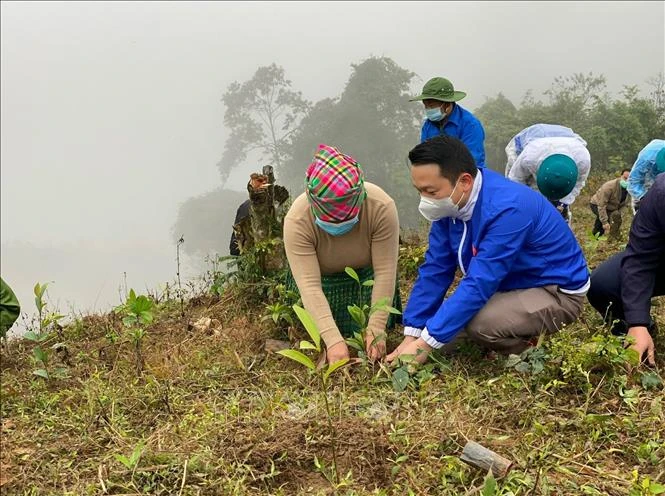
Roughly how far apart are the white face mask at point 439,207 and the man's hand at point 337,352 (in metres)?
0.73

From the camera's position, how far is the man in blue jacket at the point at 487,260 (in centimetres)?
229

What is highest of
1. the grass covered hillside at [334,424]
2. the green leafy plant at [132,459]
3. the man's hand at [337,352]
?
the man's hand at [337,352]

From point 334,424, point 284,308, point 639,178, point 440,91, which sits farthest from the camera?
point 639,178

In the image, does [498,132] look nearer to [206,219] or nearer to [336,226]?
[336,226]

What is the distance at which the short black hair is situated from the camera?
2246 millimetres

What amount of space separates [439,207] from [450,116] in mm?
1901

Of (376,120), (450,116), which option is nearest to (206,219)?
(376,120)

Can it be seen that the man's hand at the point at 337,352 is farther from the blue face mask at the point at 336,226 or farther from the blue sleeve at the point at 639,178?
the blue sleeve at the point at 639,178

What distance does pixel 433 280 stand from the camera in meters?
2.65

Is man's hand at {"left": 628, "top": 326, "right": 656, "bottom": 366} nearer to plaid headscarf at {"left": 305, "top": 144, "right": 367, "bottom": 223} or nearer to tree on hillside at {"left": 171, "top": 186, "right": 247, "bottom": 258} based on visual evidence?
plaid headscarf at {"left": 305, "top": 144, "right": 367, "bottom": 223}

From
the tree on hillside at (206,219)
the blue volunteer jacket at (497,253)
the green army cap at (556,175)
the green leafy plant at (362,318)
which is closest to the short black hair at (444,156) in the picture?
the blue volunteer jacket at (497,253)

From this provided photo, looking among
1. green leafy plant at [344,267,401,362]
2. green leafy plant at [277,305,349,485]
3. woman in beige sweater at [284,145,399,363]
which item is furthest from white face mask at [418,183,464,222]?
green leafy plant at [277,305,349,485]

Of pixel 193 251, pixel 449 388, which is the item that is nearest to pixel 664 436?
pixel 449 388

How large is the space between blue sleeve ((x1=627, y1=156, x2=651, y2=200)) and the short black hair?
101 inches
